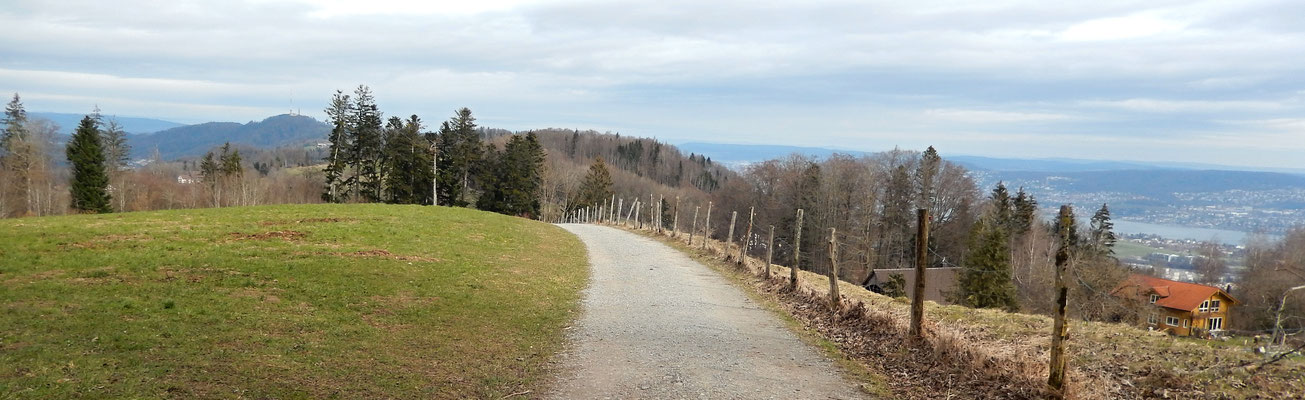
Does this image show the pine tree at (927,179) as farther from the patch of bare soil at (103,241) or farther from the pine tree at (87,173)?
the pine tree at (87,173)

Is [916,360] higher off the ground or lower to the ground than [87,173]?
higher

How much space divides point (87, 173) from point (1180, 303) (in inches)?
2959

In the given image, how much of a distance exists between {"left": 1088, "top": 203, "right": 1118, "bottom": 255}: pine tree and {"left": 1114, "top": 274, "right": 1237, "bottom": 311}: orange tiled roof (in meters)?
15.5

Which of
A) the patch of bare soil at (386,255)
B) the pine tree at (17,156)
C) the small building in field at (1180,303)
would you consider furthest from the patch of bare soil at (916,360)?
the pine tree at (17,156)

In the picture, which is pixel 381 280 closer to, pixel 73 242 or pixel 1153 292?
pixel 73 242

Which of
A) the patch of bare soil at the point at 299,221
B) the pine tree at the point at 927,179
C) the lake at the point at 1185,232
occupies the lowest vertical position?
the patch of bare soil at the point at 299,221

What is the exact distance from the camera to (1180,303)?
92.0ft

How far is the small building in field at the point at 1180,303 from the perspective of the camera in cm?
2570

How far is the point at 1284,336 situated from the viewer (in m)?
5.08

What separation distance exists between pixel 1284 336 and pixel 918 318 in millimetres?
4677

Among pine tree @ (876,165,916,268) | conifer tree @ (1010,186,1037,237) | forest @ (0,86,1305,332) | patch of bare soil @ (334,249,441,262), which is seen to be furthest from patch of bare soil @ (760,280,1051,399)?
conifer tree @ (1010,186,1037,237)

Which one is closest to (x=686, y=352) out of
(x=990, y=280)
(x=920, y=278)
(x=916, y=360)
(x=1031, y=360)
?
(x=916, y=360)

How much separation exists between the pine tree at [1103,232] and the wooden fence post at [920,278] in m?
44.0

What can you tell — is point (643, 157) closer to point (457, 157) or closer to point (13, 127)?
point (457, 157)
